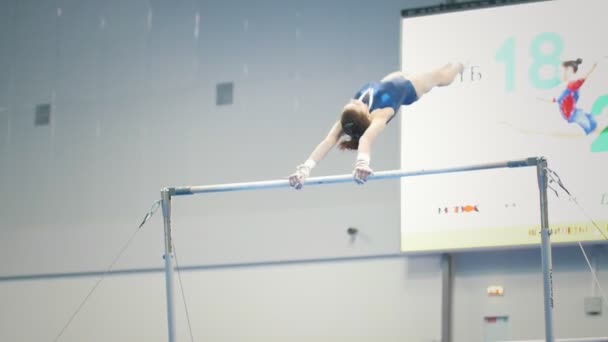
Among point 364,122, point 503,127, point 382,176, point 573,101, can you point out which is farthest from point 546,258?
point 573,101

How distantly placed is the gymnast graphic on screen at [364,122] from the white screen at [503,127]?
1.17m

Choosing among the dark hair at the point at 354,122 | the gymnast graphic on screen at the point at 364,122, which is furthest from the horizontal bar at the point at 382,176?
the dark hair at the point at 354,122

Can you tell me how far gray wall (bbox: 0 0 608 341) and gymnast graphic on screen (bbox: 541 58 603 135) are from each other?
998mm

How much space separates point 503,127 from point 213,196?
2687 millimetres

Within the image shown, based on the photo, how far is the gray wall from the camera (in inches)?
307

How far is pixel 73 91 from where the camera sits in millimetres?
9195

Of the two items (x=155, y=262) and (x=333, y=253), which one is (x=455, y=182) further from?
(x=155, y=262)

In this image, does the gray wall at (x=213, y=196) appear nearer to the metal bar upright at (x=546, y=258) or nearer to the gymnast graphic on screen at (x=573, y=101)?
the gymnast graphic on screen at (x=573, y=101)

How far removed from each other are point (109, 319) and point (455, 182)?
3.40 meters

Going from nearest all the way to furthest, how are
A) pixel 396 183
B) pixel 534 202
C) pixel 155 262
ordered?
1. pixel 534 202
2. pixel 396 183
3. pixel 155 262

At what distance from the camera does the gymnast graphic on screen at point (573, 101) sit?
7.38 metres

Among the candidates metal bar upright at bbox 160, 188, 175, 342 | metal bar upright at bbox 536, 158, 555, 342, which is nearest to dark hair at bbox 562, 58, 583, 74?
metal bar upright at bbox 536, 158, 555, 342

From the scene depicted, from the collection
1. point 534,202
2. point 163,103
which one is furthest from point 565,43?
point 163,103

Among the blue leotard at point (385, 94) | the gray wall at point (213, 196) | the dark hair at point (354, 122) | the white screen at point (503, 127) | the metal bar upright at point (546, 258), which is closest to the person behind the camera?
the metal bar upright at point (546, 258)
